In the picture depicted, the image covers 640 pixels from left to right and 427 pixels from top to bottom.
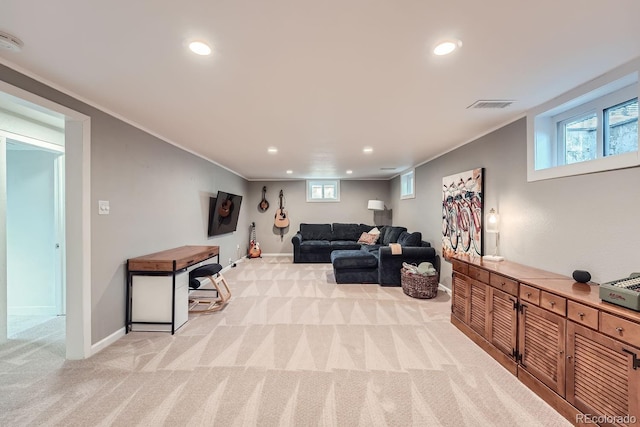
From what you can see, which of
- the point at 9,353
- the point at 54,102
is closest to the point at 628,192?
the point at 54,102

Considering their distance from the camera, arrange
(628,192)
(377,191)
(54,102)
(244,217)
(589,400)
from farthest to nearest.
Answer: (377,191) → (244,217) → (54,102) → (628,192) → (589,400)

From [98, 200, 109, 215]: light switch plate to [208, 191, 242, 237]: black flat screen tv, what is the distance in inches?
89.3

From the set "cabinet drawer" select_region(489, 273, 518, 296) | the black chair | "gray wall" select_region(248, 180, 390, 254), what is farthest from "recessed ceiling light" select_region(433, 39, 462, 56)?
"gray wall" select_region(248, 180, 390, 254)

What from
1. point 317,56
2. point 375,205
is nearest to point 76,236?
point 317,56

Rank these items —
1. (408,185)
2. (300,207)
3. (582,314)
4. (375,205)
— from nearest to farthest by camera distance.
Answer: (582,314) → (408,185) → (375,205) → (300,207)

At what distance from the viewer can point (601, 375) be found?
1530 millimetres

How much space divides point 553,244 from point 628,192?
730 millimetres

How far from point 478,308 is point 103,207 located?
12.8 ft

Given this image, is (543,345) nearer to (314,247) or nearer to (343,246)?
(343,246)

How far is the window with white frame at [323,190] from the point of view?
8.11 meters

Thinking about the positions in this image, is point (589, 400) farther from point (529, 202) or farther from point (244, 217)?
point (244, 217)

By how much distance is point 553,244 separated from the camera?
2416 millimetres

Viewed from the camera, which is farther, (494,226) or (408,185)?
(408,185)

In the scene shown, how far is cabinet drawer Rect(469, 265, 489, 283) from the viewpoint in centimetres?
258
